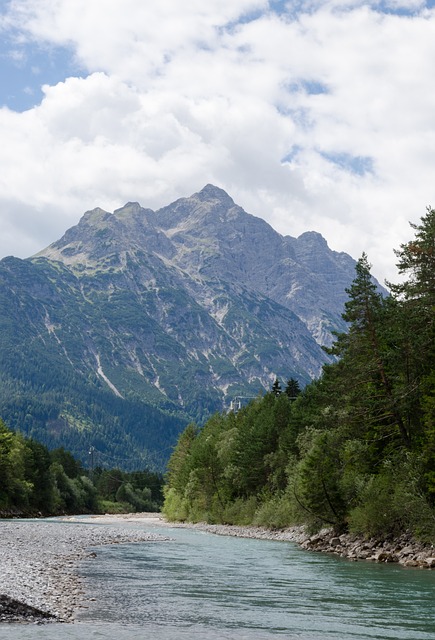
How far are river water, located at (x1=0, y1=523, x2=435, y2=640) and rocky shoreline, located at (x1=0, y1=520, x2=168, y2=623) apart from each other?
87 centimetres

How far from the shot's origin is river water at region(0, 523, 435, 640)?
2286 cm

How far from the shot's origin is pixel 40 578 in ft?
109

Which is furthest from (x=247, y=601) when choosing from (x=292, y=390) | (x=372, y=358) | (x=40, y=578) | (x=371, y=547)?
(x=292, y=390)

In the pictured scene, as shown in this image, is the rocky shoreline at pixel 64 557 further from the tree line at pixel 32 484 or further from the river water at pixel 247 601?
the tree line at pixel 32 484

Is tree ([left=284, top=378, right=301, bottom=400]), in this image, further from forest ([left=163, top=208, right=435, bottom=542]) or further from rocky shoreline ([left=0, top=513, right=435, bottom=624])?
forest ([left=163, top=208, right=435, bottom=542])

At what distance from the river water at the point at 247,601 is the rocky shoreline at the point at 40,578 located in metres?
0.87

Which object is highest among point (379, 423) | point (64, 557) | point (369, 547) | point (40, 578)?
point (379, 423)

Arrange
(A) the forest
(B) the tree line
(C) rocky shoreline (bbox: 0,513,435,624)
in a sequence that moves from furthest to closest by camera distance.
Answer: (B) the tree line, (A) the forest, (C) rocky shoreline (bbox: 0,513,435,624)

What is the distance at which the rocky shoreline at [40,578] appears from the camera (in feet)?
78.2

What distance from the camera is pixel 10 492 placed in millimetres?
127562

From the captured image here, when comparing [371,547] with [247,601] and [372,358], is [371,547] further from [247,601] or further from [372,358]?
[247,601]

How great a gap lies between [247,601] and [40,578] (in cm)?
1013

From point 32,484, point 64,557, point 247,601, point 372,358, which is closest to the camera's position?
point 247,601

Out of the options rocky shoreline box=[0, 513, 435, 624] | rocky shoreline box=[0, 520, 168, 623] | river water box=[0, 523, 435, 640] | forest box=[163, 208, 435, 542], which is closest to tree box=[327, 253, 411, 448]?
forest box=[163, 208, 435, 542]
